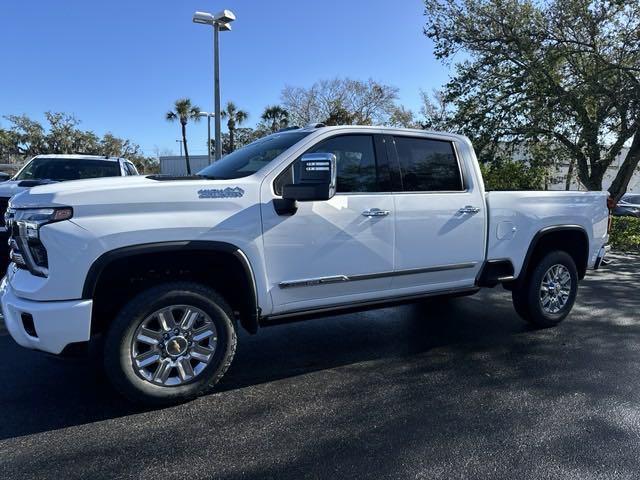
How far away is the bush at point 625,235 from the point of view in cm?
1262

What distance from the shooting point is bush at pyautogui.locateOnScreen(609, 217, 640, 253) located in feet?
41.4

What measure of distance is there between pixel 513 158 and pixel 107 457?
16296 mm

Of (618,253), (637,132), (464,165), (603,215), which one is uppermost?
(637,132)

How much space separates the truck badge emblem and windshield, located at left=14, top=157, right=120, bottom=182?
232 inches

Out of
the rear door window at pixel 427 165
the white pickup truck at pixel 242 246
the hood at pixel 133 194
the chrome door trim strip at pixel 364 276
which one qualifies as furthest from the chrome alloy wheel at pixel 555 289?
the hood at pixel 133 194

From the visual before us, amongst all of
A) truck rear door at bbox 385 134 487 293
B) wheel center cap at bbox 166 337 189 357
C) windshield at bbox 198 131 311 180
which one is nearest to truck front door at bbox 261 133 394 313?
truck rear door at bbox 385 134 487 293

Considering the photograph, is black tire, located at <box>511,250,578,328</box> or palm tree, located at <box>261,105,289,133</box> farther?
palm tree, located at <box>261,105,289,133</box>

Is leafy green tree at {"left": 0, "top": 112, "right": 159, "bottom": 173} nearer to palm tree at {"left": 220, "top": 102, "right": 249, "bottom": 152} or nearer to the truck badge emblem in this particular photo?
palm tree at {"left": 220, "top": 102, "right": 249, "bottom": 152}

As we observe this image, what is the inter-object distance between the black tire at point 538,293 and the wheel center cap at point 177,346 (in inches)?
140

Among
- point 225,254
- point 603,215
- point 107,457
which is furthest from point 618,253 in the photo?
point 107,457

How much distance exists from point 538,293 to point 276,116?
39707mm

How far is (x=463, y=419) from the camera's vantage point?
11.0ft

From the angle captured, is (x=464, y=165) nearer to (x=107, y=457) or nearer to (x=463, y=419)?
(x=463, y=419)

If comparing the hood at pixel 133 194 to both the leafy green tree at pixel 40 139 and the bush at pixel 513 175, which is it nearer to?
the bush at pixel 513 175
